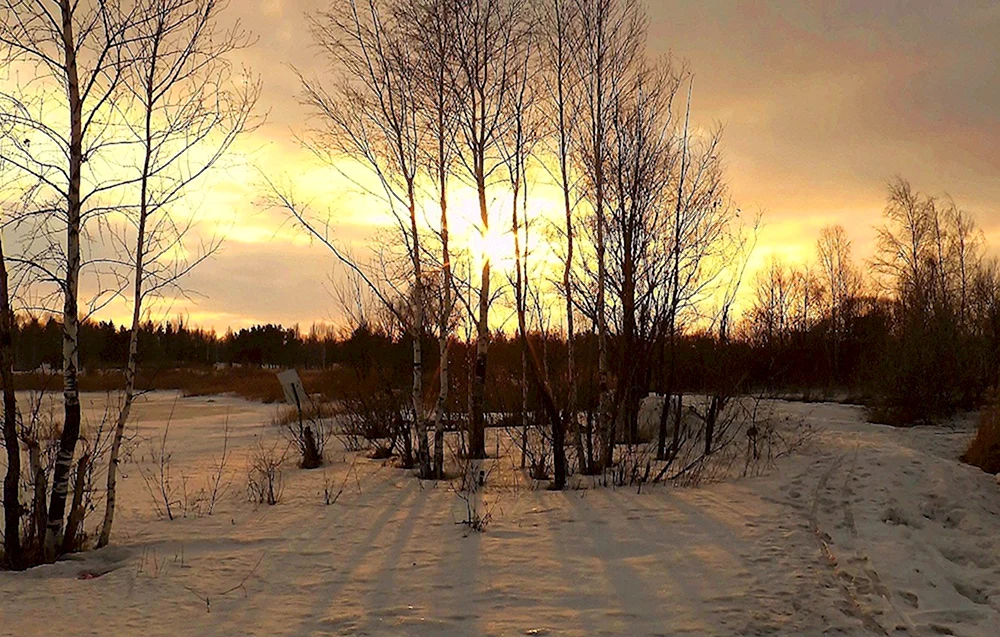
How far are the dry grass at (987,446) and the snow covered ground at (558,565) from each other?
1.31 m

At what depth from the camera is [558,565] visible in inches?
264

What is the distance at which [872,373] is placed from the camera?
21.4 meters

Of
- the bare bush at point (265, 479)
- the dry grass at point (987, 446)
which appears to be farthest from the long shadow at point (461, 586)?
the dry grass at point (987, 446)

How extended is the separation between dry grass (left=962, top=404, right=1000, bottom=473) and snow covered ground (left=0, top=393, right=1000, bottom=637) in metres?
1.31

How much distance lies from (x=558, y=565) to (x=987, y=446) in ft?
31.2

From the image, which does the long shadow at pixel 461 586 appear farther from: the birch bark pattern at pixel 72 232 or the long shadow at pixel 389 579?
the birch bark pattern at pixel 72 232

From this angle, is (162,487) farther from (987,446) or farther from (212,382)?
(212,382)

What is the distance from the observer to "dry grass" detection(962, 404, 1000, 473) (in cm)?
1207

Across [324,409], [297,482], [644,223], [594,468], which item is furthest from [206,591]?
[324,409]

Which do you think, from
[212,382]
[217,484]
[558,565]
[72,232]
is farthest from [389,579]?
[212,382]

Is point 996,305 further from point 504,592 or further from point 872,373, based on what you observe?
point 504,592

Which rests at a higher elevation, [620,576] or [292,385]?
[292,385]

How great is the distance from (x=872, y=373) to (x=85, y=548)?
20.3 meters

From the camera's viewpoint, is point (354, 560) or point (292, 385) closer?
point (354, 560)
